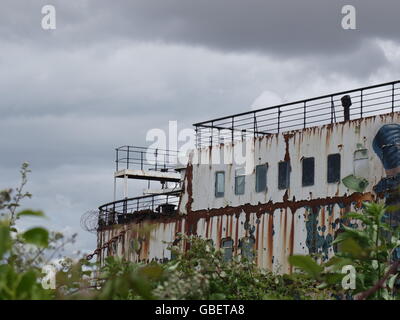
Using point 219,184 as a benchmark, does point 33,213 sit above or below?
below

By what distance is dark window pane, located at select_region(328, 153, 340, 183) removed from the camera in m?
24.7

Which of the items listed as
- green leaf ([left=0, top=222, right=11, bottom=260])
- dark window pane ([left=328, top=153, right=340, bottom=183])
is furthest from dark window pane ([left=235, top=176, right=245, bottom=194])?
green leaf ([left=0, top=222, right=11, bottom=260])

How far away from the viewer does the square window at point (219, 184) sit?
1120 inches

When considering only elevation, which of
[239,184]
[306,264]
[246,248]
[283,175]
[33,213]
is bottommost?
[246,248]

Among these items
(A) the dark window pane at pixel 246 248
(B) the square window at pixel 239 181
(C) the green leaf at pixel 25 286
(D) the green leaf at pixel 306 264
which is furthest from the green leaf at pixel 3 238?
(B) the square window at pixel 239 181

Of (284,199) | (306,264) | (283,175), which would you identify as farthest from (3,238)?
(283,175)

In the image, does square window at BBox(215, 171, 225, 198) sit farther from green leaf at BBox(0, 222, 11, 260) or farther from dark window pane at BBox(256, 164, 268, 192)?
green leaf at BBox(0, 222, 11, 260)

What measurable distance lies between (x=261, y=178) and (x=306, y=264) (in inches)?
946

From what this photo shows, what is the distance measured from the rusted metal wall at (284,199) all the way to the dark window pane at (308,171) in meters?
0.16

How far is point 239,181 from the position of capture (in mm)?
27844

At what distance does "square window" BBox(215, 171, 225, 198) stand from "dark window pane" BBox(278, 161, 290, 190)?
2.66 m

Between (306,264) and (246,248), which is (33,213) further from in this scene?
(246,248)

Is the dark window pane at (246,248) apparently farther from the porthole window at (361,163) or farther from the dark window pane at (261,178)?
the porthole window at (361,163)
